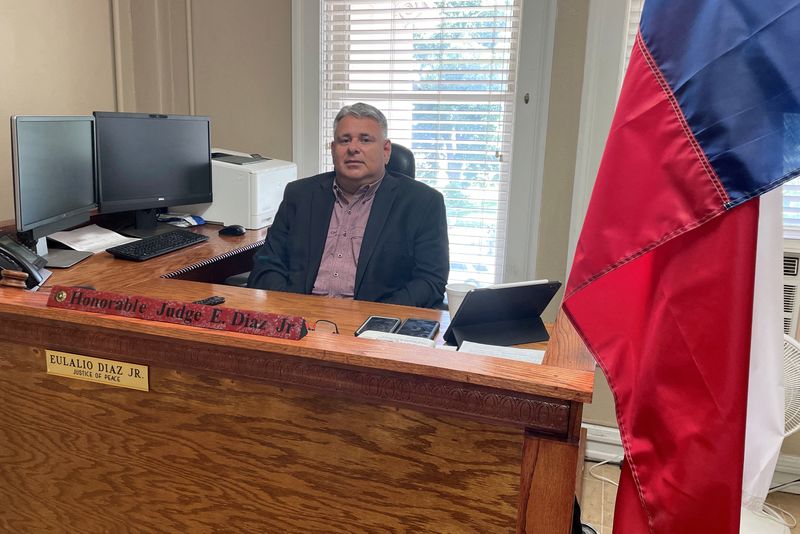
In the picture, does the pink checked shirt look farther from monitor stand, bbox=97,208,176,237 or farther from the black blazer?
monitor stand, bbox=97,208,176,237

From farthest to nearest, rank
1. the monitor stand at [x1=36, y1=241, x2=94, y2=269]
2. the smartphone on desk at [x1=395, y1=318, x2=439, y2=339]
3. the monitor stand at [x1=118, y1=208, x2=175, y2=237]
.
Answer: the monitor stand at [x1=118, y1=208, x2=175, y2=237], the monitor stand at [x1=36, y1=241, x2=94, y2=269], the smartphone on desk at [x1=395, y1=318, x2=439, y2=339]

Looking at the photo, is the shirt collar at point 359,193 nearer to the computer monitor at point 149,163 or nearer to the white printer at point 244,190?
the white printer at point 244,190

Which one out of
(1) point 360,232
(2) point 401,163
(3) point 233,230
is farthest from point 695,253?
(3) point 233,230

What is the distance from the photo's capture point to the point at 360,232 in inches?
97.0

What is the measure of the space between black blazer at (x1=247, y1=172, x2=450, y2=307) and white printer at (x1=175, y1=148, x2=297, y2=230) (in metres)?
0.54

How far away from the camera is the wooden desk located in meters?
1.10

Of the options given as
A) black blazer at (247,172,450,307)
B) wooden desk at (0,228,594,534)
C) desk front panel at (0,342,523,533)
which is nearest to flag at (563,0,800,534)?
wooden desk at (0,228,594,534)

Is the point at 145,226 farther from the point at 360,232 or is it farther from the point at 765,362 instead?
the point at 765,362

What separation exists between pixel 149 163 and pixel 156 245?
0.43 m

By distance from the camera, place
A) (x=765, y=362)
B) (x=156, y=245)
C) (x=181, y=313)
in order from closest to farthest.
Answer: (x=765, y=362)
(x=181, y=313)
(x=156, y=245)

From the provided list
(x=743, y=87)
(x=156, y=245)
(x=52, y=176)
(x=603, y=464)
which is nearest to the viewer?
(x=743, y=87)

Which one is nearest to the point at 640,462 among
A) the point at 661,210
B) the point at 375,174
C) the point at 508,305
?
the point at 661,210

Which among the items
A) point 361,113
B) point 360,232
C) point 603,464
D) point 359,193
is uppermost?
point 361,113

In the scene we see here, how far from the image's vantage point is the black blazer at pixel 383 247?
238 centimetres
